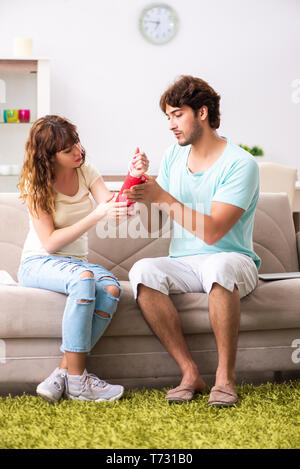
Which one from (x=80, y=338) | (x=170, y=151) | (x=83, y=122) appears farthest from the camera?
(x=83, y=122)

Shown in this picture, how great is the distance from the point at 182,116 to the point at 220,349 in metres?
0.82

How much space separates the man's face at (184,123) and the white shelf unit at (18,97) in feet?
8.38

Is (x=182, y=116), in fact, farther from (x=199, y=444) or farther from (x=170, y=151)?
(x=199, y=444)

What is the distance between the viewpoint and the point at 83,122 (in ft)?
16.3

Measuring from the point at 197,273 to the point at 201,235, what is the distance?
14 centimetres

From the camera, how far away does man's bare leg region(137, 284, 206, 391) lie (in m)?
1.84

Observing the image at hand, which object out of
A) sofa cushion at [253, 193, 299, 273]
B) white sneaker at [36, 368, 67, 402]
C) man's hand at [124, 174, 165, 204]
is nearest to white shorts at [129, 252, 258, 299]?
man's hand at [124, 174, 165, 204]

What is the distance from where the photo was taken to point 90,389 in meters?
1.79

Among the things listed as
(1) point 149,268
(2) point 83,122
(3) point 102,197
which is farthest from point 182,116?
(2) point 83,122

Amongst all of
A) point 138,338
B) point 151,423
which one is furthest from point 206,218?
point 151,423

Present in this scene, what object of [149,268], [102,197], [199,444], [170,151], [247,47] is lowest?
[199,444]

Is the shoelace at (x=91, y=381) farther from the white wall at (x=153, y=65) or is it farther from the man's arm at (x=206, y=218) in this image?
the white wall at (x=153, y=65)

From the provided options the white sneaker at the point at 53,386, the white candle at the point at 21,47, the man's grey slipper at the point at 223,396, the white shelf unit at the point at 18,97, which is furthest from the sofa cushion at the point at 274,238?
the white candle at the point at 21,47

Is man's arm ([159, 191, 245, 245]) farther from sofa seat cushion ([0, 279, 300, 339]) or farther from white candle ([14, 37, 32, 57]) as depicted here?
white candle ([14, 37, 32, 57])
